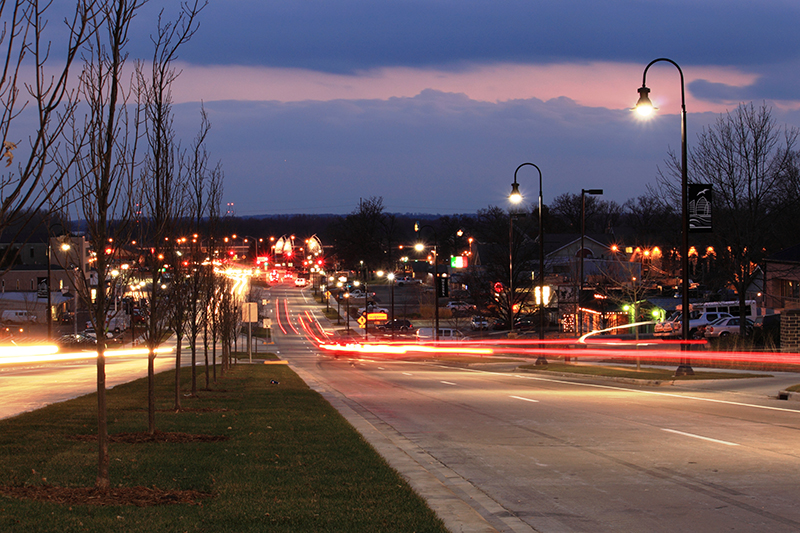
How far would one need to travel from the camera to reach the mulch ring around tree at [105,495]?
7762 mm

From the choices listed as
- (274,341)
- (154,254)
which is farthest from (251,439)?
(274,341)

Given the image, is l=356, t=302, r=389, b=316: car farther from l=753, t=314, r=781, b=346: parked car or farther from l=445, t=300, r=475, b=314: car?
l=753, t=314, r=781, b=346: parked car

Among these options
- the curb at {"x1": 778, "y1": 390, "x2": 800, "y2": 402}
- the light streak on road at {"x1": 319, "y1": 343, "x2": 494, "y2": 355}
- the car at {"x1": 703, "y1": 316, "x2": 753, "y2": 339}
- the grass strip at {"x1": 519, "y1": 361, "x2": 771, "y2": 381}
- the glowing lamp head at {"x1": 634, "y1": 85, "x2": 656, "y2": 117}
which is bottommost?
the light streak on road at {"x1": 319, "y1": 343, "x2": 494, "y2": 355}

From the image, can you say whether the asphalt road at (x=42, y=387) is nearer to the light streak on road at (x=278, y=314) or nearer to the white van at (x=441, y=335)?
the white van at (x=441, y=335)

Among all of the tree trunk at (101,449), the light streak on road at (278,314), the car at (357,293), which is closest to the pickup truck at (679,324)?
the light streak on road at (278,314)

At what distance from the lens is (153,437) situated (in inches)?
481

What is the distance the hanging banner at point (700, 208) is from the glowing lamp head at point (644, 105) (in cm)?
286

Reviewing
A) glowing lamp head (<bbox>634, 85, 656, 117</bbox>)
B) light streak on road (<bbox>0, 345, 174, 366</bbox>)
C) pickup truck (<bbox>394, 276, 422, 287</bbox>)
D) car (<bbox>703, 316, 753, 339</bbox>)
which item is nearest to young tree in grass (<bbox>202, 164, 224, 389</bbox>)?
glowing lamp head (<bbox>634, 85, 656, 117</bbox>)

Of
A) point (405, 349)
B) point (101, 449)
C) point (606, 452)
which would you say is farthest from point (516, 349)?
point (101, 449)

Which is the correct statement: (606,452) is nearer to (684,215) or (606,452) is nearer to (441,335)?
(684,215)

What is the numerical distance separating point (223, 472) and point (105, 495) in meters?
1.82

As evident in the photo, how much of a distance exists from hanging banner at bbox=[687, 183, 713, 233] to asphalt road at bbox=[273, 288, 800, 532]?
5171mm

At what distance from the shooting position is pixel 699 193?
2472 centimetres

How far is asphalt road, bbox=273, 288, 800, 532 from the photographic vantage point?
827 cm
